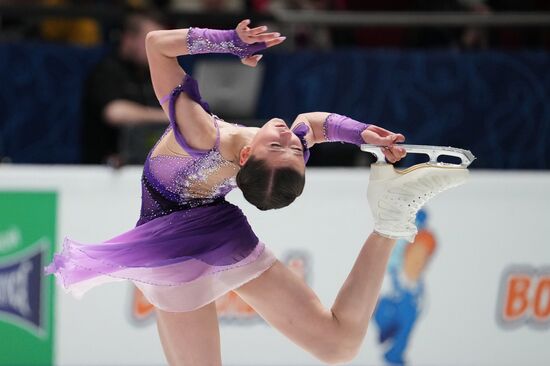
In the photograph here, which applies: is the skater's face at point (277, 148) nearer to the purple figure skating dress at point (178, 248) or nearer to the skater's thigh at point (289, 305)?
the purple figure skating dress at point (178, 248)

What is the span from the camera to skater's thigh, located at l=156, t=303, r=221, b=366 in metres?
3.03

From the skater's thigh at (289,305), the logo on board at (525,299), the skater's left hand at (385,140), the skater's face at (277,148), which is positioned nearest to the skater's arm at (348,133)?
the skater's left hand at (385,140)

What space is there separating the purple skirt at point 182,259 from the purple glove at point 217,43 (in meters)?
0.49

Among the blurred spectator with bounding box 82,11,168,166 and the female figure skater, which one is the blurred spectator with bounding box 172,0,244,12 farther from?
the female figure skater

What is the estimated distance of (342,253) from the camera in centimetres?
470

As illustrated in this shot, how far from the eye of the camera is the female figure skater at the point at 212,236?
2902 millimetres

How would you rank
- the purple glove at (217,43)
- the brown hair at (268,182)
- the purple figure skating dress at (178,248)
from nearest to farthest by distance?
the brown hair at (268,182) → the purple glove at (217,43) → the purple figure skating dress at (178,248)

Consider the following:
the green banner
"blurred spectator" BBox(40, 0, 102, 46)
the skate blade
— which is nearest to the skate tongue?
the skate blade

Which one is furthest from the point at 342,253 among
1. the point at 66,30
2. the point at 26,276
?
the point at 66,30

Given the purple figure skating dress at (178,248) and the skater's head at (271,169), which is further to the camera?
the purple figure skating dress at (178,248)

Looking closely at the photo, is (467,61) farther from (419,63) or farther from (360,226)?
(360,226)

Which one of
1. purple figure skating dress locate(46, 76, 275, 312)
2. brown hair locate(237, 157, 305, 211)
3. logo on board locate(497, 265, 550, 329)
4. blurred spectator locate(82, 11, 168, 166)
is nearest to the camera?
brown hair locate(237, 157, 305, 211)

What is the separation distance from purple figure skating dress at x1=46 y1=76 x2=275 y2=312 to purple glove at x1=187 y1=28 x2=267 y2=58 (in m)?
0.29

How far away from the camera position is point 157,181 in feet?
10.2
